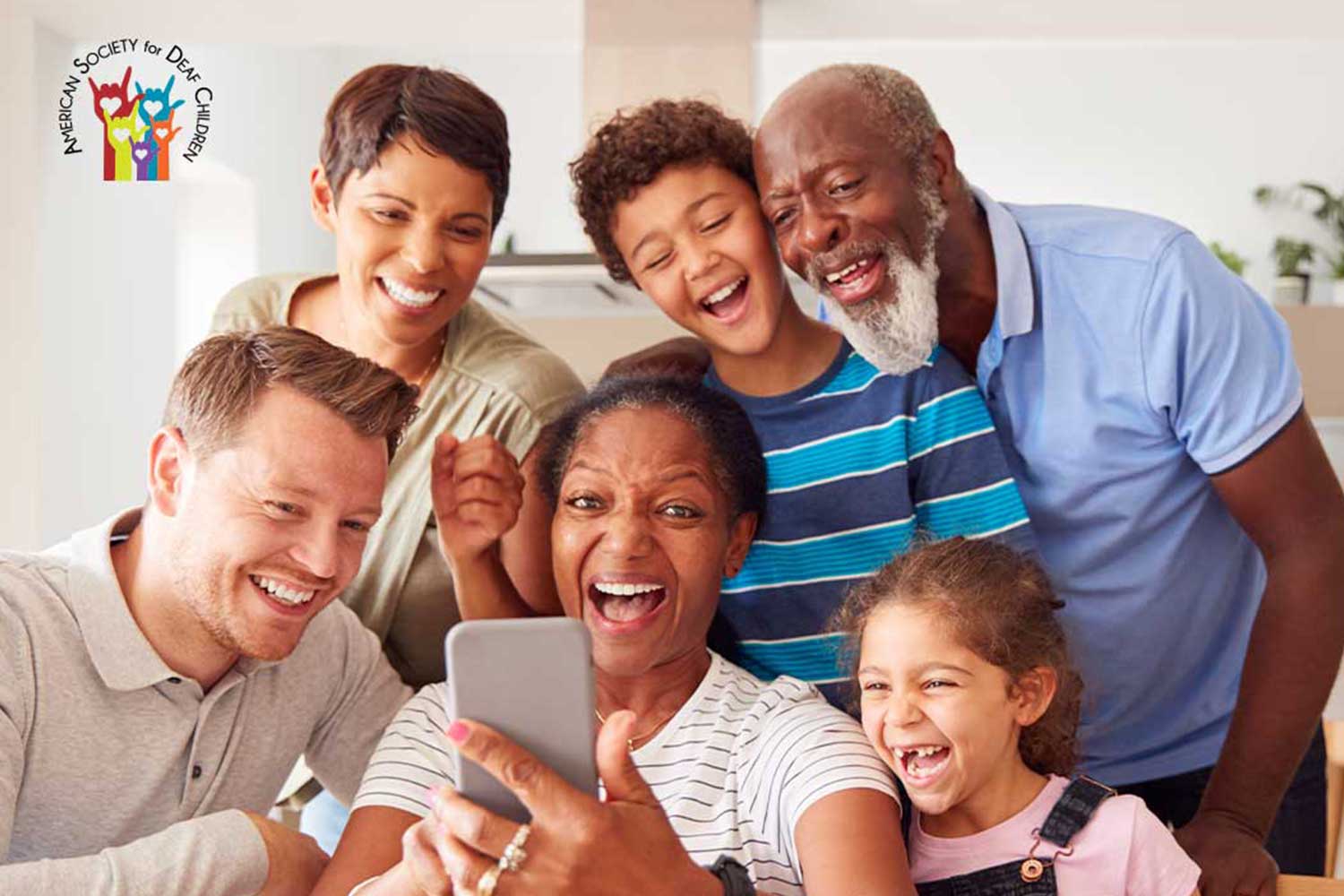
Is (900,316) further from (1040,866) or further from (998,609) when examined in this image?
(1040,866)

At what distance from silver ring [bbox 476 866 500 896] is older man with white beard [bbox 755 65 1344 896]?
0.92 meters

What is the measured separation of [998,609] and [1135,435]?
0.42 metres

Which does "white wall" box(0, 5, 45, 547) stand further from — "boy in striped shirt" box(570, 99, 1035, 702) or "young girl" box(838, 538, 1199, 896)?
"young girl" box(838, 538, 1199, 896)

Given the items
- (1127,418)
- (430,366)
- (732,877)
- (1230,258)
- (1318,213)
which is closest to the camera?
(732,877)

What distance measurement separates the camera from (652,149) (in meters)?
1.98

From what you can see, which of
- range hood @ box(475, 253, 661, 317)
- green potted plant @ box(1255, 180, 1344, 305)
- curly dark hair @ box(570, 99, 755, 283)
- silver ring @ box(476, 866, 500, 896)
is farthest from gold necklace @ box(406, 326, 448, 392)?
green potted plant @ box(1255, 180, 1344, 305)

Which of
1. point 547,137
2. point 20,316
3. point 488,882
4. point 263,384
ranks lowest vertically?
point 488,882

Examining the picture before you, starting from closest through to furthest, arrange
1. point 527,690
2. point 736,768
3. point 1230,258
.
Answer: point 527,690 < point 736,768 < point 1230,258

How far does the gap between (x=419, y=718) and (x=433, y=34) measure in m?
4.40

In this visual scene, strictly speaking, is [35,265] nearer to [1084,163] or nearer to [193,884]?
[193,884]

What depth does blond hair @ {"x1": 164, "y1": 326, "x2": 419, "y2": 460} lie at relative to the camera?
1602 mm

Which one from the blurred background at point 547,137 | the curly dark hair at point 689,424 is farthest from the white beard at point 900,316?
the blurred background at point 547,137

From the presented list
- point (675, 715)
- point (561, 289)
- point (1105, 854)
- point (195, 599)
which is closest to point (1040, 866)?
point (1105, 854)

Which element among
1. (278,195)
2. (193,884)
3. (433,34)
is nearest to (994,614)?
(193,884)
